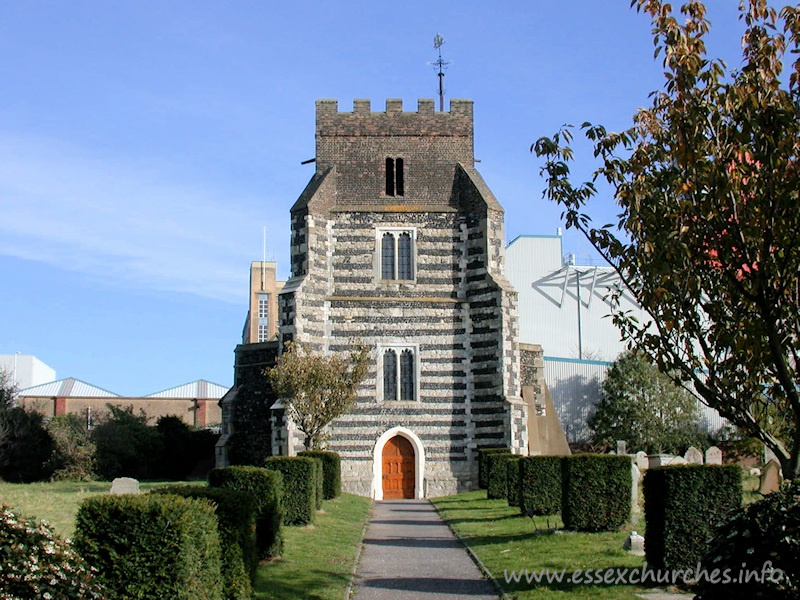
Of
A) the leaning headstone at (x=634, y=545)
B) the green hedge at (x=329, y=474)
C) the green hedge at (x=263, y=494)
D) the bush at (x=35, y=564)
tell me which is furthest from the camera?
the green hedge at (x=329, y=474)

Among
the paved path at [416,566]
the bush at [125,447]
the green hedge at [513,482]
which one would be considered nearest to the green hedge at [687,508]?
the paved path at [416,566]

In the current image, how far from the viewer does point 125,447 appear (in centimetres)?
4747

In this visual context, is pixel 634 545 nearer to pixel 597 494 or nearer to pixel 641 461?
pixel 597 494

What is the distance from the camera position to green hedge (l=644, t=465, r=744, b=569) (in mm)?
14328

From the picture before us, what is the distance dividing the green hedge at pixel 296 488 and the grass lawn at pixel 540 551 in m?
3.57

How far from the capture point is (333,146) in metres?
39.3

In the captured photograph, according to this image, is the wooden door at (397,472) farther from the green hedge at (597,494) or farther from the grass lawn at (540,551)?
the green hedge at (597,494)

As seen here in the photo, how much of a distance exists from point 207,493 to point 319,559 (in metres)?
4.93

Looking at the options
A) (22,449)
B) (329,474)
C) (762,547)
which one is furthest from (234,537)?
(22,449)

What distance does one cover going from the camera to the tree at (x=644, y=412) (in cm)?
5525

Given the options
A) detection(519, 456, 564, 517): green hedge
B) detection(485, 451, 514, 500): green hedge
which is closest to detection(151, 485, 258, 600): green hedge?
detection(519, 456, 564, 517): green hedge

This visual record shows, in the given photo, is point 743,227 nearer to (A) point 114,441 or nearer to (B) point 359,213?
(B) point 359,213

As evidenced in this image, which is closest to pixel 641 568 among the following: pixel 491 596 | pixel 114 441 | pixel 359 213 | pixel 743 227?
pixel 491 596

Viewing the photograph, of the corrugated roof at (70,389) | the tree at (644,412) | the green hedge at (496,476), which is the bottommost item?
the green hedge at (496,476)
